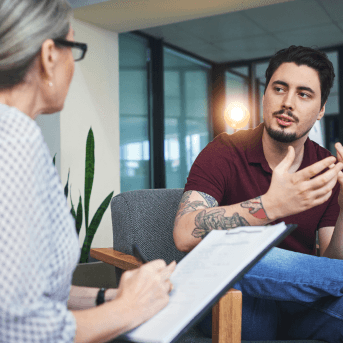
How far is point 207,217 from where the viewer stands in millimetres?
1265

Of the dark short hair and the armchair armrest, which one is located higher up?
the dark short hair

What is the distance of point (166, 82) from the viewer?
5828mm

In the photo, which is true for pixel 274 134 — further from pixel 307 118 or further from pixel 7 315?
pixel 7 315

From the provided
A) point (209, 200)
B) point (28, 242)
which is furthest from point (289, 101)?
point (28, 242)

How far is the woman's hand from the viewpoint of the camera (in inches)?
27.0

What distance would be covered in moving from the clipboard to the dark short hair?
42.4 inches

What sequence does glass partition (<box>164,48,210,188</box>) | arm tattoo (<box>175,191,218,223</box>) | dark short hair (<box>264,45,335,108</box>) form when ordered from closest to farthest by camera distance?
arm tattoo (<box>175,191,218,223</box>) < dark short hair (<box>264,45,335,108</box>) < glass partition (<box>164,48,210,188</box>)

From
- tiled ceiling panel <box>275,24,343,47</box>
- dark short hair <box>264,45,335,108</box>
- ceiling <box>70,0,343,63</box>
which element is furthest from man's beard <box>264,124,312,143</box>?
tiled ceiling panel <box>275,24,343,47</box>

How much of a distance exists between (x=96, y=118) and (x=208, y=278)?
3531 millimetres

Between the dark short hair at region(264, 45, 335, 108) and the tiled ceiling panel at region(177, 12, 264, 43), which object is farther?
the tiled ceiling panel at region(177, 12, 264, 43)

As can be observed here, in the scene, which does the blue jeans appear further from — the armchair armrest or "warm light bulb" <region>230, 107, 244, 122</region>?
"warm light bulb" <region>230, 107, 244, 122</region>

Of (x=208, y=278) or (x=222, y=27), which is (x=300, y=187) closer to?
(x=208, y=278)

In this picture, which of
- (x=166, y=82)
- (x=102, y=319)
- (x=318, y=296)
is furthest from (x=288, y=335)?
(x=166, y=82)

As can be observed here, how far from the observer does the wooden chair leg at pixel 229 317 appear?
950mm
